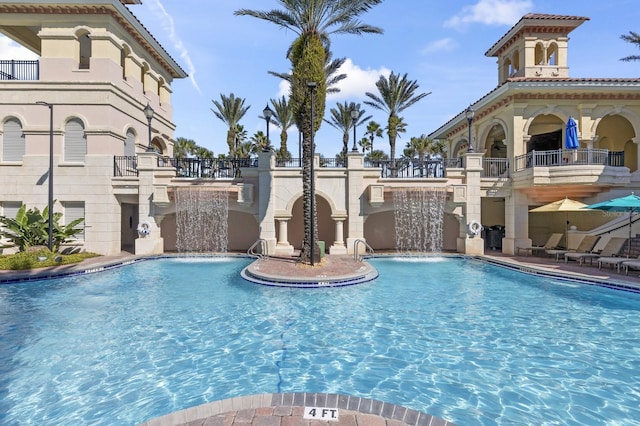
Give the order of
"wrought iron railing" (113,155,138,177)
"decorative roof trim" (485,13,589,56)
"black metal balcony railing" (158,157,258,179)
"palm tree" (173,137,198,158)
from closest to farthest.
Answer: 1. "wrought iron railing" (113,155,138,177)
2. "black metal balcony railing" (158,157,258,179)
3. "decorative roof trim" (485,13,589,56)
4. "palm tree" (173,137,198,158)

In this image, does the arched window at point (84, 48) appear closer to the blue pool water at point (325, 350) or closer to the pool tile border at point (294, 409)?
the blue pool water at point (325, 350)

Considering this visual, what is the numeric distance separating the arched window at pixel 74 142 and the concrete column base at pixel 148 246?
6.08 m

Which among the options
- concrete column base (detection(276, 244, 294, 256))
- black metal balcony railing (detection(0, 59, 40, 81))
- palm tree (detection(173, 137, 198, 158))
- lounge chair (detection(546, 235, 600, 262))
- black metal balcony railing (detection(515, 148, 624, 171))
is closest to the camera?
lounge chair (detection(546, 235, 600, 262))

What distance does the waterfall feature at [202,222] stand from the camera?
19141 millimetres

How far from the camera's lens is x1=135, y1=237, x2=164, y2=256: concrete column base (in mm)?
19328

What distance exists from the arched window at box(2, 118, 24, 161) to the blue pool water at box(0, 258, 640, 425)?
12.2 meters

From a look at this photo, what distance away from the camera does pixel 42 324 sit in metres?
8.28

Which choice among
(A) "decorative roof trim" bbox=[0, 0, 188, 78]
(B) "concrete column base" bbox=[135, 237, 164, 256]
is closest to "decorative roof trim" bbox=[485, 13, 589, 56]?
(A) "decorative roof trim" bbox=[0, 0, 188, 78]

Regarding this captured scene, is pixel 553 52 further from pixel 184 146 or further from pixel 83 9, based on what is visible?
pixel 184 146

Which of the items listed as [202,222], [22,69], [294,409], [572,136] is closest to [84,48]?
[22,69]

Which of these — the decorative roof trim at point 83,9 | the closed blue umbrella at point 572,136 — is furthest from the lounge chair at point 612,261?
the decorative roof trim at point 83,9

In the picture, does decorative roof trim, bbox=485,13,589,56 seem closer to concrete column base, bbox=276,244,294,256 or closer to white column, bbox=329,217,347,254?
white column, bbox=329,217,347,254

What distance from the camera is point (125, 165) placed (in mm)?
20438

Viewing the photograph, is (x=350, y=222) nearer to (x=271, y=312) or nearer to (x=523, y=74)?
(x=271, y=312)
